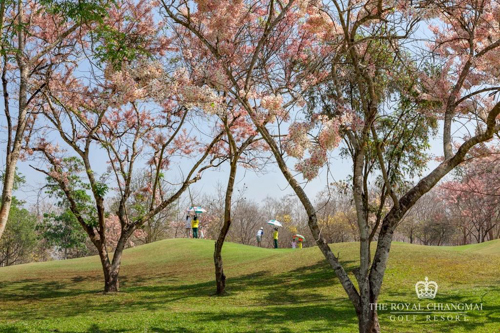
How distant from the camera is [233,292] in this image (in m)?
13.2

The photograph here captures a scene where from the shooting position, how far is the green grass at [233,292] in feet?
26.7

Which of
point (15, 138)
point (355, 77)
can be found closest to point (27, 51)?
point (15, 138)

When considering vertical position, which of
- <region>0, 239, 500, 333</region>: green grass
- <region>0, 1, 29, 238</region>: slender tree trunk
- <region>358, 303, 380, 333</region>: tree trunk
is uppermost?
<region>0, 1, 29, 238</region>: slender tree trunk

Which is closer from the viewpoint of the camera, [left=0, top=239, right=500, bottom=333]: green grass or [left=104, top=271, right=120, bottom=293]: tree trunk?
[left=0, top=239, right=500, bottom=333]: green grass

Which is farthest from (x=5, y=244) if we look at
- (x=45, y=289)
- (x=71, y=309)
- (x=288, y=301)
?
(x=288, y=301)

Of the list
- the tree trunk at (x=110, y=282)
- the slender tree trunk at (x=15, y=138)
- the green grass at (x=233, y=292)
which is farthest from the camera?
the tree trunk at (x=110, y=282)

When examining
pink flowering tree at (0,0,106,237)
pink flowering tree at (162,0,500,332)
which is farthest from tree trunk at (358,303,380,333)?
pink flowering tree at (0,0,106,237)

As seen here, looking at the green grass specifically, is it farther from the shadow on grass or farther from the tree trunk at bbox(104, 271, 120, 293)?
the tree trunk at bbox(104, 271, 120, 293)

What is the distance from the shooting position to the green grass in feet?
26.7

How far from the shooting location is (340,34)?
6.96m

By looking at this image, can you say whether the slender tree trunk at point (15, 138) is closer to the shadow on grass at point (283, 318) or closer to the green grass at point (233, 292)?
the green grass at point (233, 292)

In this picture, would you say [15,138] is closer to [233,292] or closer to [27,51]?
[27,51]

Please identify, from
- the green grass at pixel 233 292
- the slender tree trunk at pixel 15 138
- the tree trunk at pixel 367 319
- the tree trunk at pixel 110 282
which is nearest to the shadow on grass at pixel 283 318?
the green grass at pixel 233 292

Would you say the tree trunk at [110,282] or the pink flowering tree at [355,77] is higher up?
the pink flowering tree at [355,77]
